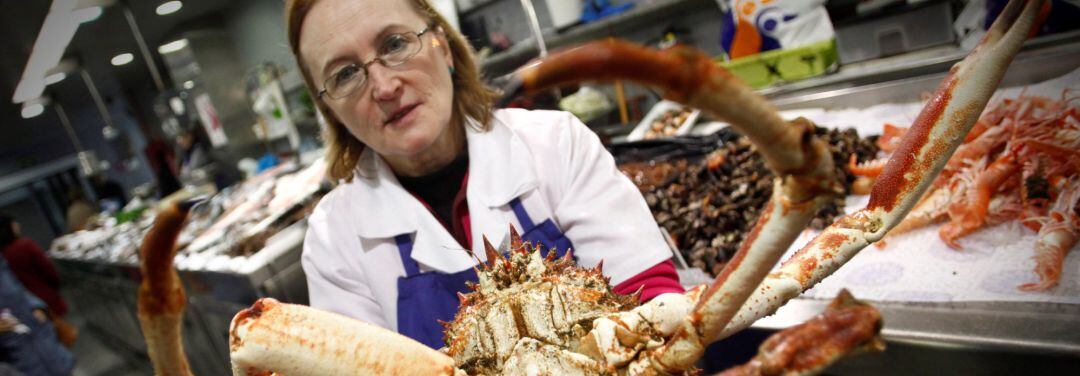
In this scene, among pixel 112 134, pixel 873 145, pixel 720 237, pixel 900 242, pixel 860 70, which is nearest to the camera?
pixel 900 242

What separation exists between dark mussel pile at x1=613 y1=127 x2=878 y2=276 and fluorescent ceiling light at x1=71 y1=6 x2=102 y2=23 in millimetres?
3813

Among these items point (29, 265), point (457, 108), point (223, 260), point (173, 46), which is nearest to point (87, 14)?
point (173, 46)

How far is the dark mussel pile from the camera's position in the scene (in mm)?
1893

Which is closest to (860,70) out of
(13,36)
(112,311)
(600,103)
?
(600,103)

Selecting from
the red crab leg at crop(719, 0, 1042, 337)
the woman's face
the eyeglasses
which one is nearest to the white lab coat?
the woman's face

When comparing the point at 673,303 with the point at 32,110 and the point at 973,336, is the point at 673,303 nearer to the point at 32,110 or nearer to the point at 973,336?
the point at 973,336

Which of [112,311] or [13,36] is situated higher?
[13,36]

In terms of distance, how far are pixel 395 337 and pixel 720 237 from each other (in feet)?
4.89

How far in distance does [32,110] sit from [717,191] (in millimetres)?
6826

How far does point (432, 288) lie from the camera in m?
1.37

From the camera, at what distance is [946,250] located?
1479 millimetres

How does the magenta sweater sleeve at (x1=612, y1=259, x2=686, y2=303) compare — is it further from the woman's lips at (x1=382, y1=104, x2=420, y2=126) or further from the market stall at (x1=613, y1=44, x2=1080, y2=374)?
the woman's lips at (x1=382, y1=104, x2=420, y2=126)

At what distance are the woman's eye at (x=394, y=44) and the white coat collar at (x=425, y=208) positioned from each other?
36 cm

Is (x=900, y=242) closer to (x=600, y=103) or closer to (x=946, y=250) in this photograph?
(x=946, y=250)
